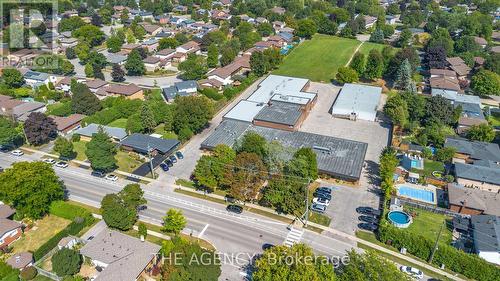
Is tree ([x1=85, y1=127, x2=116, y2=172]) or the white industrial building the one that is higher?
the white industrial building

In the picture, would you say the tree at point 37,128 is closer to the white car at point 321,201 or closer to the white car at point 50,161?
the white car at point 50,161

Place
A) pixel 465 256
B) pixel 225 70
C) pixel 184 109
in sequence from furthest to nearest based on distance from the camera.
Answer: pixel 225 70 < pixel 184 109 < pixel 465 256

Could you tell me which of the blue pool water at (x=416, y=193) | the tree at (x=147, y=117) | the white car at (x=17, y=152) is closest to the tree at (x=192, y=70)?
the tree at (x=147, y=117)

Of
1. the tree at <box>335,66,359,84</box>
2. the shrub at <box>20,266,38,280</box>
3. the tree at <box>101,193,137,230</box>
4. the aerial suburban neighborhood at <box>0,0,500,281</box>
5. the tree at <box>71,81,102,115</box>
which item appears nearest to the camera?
the shrub at <box>20,266,38,280</box>

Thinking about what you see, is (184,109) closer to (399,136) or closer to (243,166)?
(243,166)

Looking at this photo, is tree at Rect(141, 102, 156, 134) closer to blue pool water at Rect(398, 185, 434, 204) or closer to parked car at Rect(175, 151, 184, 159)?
parked car at Rect(175, 151, 184, 159)

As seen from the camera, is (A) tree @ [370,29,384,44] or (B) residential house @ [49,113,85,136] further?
(A) tree @ [370,29,384,44]

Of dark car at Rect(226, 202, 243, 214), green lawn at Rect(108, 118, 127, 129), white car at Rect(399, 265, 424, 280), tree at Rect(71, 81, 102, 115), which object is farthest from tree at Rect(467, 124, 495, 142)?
tree at Rect(71, 81, 102, 115)

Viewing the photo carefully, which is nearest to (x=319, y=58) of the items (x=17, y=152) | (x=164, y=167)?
(x=164, y=167)

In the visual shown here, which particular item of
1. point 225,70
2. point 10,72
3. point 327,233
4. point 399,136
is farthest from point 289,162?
point 10,72
